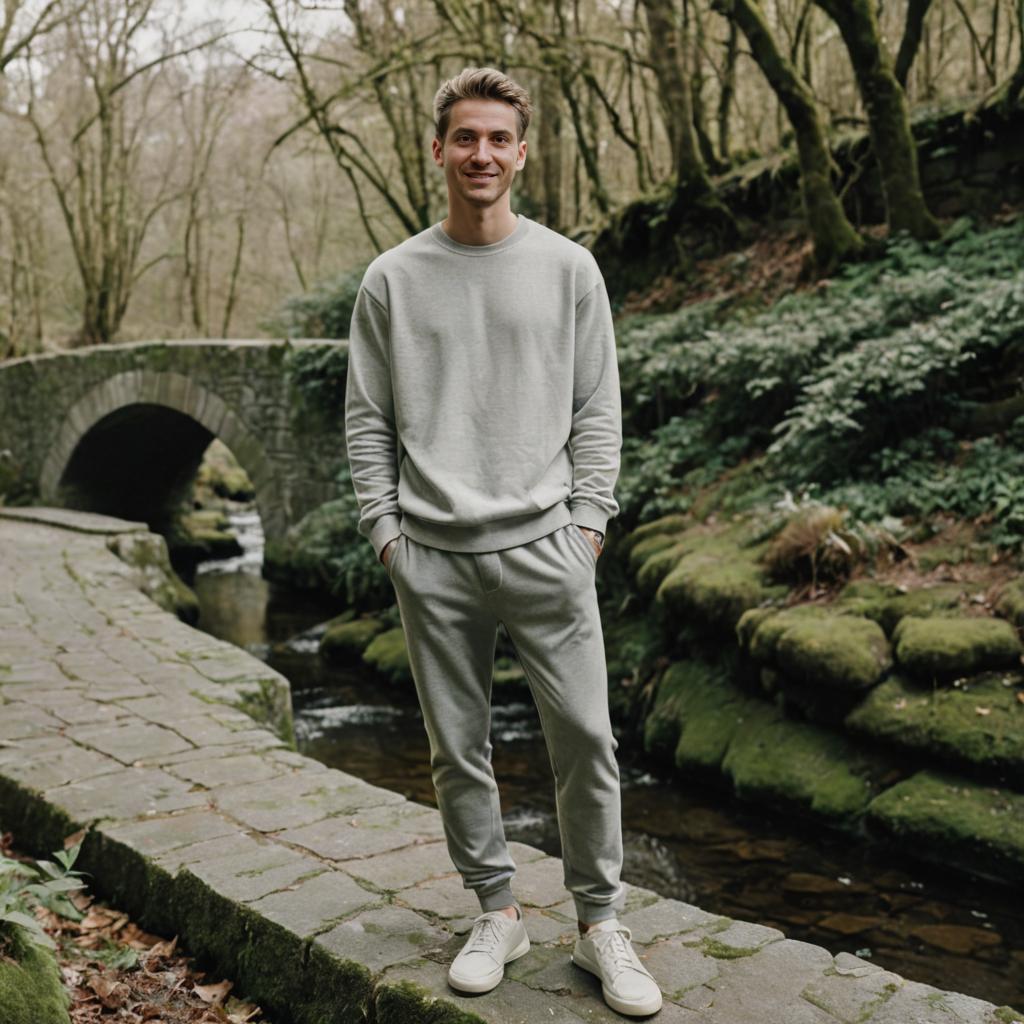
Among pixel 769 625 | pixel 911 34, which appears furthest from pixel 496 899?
pixel 911 34

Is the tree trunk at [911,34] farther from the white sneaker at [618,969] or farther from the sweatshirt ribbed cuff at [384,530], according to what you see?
the white sneaker at [618,969]

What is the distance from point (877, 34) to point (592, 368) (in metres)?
7.45

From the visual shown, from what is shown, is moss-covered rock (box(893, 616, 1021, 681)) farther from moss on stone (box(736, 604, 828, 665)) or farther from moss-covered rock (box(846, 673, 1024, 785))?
moss on stone (box(736, 604, 828, 665))

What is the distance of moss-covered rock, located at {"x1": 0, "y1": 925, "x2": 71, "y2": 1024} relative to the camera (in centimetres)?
193

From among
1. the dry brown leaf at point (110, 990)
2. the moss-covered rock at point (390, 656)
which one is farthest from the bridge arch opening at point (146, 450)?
the dry brown leaf at point (110, 990)

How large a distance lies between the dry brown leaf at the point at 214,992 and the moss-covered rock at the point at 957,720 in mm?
3410

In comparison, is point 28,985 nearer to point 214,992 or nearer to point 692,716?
point 214,992

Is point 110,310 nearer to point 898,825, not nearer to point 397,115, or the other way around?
point 397,115

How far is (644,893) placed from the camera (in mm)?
2732

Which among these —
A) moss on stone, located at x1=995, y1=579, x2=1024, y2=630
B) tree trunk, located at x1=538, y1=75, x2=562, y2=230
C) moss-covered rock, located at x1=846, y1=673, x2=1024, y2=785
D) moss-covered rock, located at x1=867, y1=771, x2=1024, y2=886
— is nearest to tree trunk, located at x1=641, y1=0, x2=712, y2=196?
tree trunk, located at x1=538, y1=75, x2=562, y2=230

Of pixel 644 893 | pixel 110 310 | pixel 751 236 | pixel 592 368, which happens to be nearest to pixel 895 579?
pixel 644 893

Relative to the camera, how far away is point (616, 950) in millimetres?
2102

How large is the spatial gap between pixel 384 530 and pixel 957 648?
3717mm

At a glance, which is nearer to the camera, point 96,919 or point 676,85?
point 96,919
